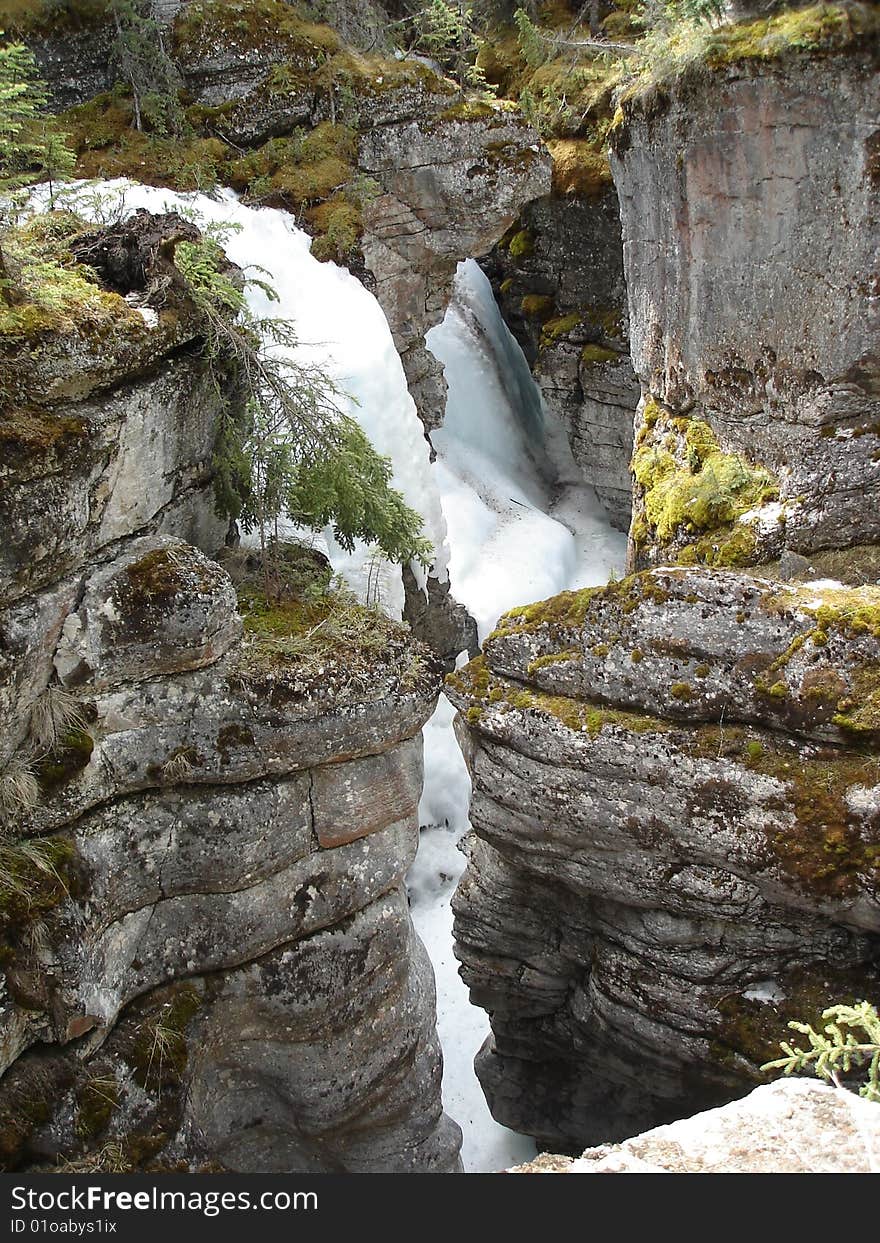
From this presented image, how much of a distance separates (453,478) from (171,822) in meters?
13.2

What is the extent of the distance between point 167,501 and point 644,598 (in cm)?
420

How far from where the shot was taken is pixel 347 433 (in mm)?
9078

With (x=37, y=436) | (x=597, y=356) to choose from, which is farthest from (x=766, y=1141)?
(x=597, y=356)

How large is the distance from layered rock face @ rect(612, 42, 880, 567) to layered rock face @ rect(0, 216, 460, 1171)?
391 cm

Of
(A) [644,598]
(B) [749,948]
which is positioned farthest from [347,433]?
(B) [749,948]

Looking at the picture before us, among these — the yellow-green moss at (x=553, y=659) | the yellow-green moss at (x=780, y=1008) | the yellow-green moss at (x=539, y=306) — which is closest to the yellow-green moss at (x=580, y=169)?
the yellow-green moss at (x=539, y=306)

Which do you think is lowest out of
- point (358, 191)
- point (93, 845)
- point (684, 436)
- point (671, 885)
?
point (671, 885)

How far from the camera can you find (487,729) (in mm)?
9055

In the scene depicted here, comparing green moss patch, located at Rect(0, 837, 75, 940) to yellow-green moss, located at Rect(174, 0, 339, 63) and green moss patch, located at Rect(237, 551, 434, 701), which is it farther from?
yellow-green moss, located at Rect(174, 0, 339, 63)

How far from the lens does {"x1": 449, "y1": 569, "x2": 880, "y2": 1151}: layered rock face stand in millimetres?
7938

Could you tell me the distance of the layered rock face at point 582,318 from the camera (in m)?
18.6

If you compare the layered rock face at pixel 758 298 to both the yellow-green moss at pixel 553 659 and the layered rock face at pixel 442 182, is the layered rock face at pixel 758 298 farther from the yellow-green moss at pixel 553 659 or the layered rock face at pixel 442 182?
the layered rock face at pixel 442 182

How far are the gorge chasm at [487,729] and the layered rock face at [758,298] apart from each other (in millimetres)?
35

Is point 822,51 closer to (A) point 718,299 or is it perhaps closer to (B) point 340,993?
(A) point 718,299
